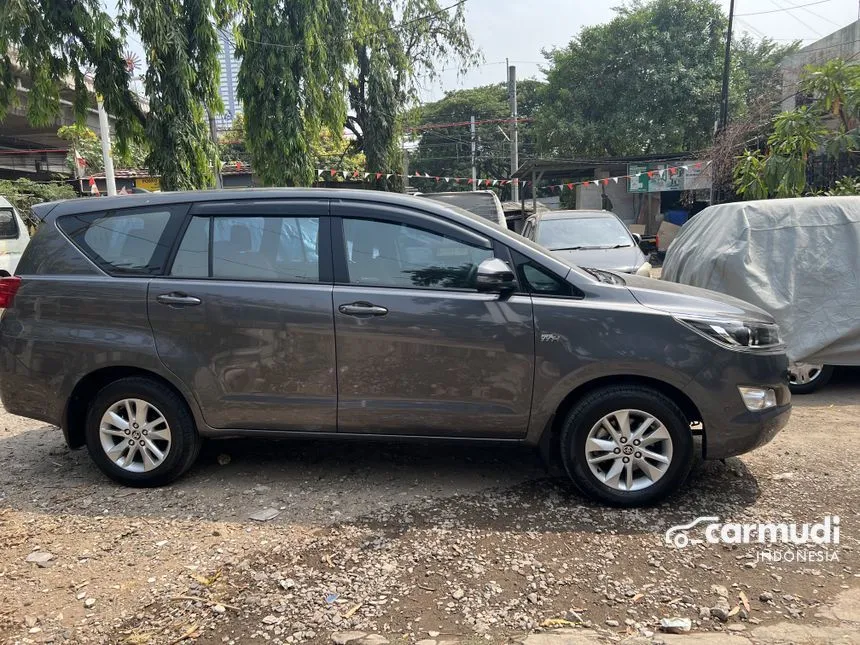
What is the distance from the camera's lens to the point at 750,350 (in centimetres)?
362

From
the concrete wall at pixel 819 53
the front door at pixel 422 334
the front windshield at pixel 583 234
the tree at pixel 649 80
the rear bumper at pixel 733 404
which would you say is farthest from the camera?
the tree at pixel 649 80

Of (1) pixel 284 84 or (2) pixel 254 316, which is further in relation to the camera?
(1) pixel 284 84

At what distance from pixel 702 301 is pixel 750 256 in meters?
2.52

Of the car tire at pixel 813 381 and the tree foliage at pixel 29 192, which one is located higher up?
the tree foliage at pixel 29 192

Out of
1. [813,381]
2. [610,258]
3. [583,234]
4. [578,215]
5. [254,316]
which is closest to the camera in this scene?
[254,316]

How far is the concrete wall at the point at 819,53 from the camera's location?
48.3 ft

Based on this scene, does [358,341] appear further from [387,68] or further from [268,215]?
[387,68]

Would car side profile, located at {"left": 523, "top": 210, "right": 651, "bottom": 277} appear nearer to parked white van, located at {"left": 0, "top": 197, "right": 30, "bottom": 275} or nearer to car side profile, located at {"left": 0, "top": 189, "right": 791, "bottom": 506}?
car side profile, located at {"left": 0, "top": 189, "right": 791, "bottom": 506}

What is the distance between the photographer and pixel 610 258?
9109mm

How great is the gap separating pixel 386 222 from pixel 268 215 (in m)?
0.73

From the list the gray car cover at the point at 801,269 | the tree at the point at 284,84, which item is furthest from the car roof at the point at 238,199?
the tree at the point at 284,84

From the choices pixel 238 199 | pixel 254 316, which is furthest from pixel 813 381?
pixel 238 199

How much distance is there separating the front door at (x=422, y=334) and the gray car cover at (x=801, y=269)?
10.4 feet

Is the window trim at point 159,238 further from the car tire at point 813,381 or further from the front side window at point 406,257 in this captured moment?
the car tire at point 813,381
